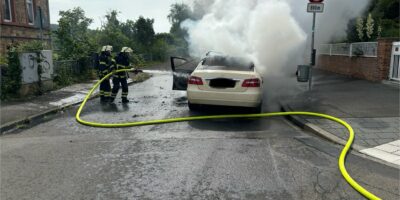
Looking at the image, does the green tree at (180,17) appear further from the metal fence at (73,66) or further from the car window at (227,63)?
the car window at (227,63)

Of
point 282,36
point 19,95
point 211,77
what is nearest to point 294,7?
point 282,36

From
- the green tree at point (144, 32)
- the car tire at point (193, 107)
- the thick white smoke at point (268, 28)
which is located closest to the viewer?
the car tire at point (193, 107)

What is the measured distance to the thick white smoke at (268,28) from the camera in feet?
36.4

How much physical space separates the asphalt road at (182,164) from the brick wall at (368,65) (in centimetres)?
642

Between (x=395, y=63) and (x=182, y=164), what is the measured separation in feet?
31.4

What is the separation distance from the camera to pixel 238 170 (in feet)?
15.5

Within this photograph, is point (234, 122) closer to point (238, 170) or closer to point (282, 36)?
point (238, 170)

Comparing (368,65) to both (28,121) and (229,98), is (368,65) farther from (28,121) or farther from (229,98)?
(28,121)

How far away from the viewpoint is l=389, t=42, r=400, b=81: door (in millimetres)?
11492

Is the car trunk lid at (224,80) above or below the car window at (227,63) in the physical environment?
below

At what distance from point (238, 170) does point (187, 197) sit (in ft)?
3.41

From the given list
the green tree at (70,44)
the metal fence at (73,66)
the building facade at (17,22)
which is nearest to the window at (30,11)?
the building facade at (17,22)

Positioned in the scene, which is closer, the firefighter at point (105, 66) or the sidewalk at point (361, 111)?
the sidewalk at point (361, 111)

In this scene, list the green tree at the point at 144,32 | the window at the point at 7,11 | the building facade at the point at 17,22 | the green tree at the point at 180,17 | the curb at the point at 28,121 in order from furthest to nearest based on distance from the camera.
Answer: the green tree at the point at 144,32
the green tree at the point at 180,17
the window at the point at 7,11
the building facade at the point at 17,22
the curb at the point at 28,121
